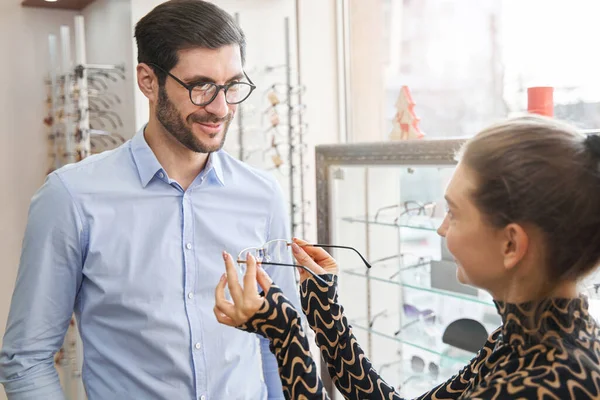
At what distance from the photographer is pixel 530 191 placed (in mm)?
976

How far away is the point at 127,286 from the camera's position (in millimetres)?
1532

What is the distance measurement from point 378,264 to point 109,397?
1533 millimetres

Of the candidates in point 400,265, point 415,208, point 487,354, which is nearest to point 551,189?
point 487,354

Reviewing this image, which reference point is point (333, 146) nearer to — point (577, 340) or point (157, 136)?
point (157, 136)

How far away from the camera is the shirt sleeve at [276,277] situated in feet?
5.90

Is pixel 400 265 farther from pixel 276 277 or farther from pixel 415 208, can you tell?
pixel 276 277

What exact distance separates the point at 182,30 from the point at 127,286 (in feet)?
2.13

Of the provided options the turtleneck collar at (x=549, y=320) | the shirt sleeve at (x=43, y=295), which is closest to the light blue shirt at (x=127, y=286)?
the shirt sleeve at (x=43, y=295)

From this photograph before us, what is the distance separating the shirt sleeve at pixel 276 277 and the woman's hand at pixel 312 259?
38 cm

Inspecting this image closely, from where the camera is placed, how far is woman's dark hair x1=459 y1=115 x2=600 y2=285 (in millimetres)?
965

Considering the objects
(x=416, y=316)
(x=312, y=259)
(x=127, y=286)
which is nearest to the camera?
(x=312, y=259)

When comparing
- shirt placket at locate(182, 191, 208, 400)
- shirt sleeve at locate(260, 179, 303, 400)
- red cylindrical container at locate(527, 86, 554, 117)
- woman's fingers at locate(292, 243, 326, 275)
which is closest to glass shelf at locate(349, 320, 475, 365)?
shirt sleeve at locate(260, 179, 303, 400)

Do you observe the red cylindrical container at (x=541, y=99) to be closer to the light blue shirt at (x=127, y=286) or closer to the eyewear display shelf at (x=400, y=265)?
the eyewear display shelf at (x=400, y=265)

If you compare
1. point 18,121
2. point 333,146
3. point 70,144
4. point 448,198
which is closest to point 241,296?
point 448,198
